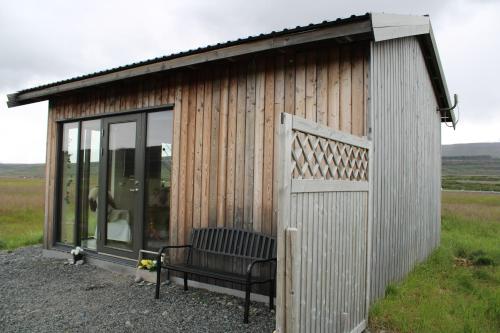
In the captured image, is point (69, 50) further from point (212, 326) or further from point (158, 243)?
point (212, 326)

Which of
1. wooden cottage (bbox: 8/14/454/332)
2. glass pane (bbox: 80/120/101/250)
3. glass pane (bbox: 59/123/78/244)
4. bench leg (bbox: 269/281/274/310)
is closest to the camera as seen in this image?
wooden cottage (bbox: 8/14/454/332)

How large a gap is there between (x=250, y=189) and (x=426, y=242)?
14.2 ft

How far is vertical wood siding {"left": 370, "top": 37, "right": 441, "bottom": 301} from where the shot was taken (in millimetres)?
4137

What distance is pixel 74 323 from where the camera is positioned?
12.1 feet

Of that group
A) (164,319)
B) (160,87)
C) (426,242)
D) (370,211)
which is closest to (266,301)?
(164,319)

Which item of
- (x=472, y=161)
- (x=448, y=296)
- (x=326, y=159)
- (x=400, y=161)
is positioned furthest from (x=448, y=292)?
(x=472, y=161)

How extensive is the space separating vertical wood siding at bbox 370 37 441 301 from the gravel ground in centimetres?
160

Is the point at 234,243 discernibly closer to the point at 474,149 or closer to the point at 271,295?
the point at 271,295

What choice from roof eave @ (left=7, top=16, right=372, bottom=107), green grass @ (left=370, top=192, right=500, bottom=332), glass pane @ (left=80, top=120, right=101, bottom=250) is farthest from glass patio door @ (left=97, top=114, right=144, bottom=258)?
green grass @ (left=370, top=192, right=500, bottom=332)

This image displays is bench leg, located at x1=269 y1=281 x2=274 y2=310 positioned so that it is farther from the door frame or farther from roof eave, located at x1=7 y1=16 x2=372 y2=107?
roof eave, located at x1=7 y1=16 x2=372 y2=107

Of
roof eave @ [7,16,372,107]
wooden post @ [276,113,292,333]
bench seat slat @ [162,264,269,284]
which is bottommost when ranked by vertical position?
bench seat slat @ [162,264,269,284]

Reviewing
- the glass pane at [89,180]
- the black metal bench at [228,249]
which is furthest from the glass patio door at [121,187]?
the black metal bench at [228,249]

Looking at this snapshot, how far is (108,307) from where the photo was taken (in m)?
4.16

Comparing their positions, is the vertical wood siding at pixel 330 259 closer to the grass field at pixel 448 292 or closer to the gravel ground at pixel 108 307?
the grass field at pixel 448 292
